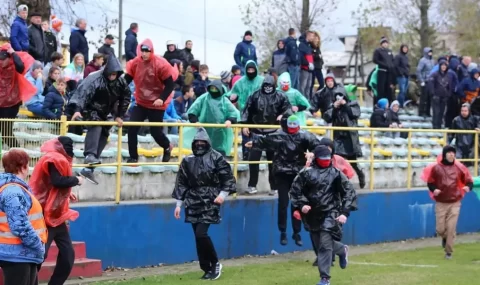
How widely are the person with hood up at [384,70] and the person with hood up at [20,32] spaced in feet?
38.5

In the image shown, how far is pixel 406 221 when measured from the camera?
2078 centimetres

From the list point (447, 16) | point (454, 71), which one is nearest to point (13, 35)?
point (454, 71)

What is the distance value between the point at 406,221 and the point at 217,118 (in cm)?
578

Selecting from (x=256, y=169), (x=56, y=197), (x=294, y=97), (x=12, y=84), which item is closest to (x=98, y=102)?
(x=12, y=84)

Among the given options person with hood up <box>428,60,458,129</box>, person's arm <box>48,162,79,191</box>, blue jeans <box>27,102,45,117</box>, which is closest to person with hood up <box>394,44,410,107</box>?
person with hood up <box>428,60,458,129</box>

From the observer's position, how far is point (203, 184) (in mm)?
14031

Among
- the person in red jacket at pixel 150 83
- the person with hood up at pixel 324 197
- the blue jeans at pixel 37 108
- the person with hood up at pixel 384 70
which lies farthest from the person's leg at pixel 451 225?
the person with hood up at pixel 384 70

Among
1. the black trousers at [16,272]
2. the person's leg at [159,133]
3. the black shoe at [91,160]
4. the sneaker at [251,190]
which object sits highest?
the person's leg at [159,133]

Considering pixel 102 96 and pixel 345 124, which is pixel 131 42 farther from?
pixel 102 96

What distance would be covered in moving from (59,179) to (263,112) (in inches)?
251

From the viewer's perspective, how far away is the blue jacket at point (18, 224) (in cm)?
932

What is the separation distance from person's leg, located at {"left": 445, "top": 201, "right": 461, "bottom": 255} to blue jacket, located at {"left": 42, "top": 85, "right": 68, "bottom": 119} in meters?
6.71

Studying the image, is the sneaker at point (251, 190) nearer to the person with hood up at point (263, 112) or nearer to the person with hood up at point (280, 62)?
the person with hood up at point (263, 112)

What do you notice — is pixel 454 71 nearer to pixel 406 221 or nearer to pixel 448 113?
pixel 448 113
